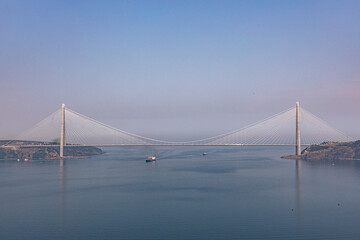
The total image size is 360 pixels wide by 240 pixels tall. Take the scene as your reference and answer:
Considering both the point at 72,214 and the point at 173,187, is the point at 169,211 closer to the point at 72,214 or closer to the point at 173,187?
the point at 72,214

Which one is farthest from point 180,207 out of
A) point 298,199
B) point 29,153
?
point 29,153

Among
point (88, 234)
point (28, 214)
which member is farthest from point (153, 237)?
point (28, 214)

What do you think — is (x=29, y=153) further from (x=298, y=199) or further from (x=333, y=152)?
(x=333, y=152)

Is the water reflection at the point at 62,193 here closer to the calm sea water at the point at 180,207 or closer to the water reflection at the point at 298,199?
the calm sea water at the point at 180,207

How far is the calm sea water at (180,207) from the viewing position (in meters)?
17.3

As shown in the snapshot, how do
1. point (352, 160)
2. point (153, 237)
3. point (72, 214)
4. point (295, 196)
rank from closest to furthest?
point (153, 237), point (72, 214), point (295, 196), point (352, 160)

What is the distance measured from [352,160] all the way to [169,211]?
43633 millimetres

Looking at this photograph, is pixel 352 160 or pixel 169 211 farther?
pixel 352 160

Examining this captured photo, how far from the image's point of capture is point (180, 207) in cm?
2256

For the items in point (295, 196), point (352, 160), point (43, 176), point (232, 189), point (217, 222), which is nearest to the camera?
point (217, 222)

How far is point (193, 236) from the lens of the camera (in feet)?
54.5

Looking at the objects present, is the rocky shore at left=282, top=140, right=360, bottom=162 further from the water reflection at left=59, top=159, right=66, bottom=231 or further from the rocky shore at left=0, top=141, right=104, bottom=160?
the rocky shore at left=0, top=141, right=104, bottom=160

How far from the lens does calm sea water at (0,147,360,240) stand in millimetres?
17344

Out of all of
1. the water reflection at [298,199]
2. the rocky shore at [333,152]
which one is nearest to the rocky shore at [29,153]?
the water reflection at [298,199]
